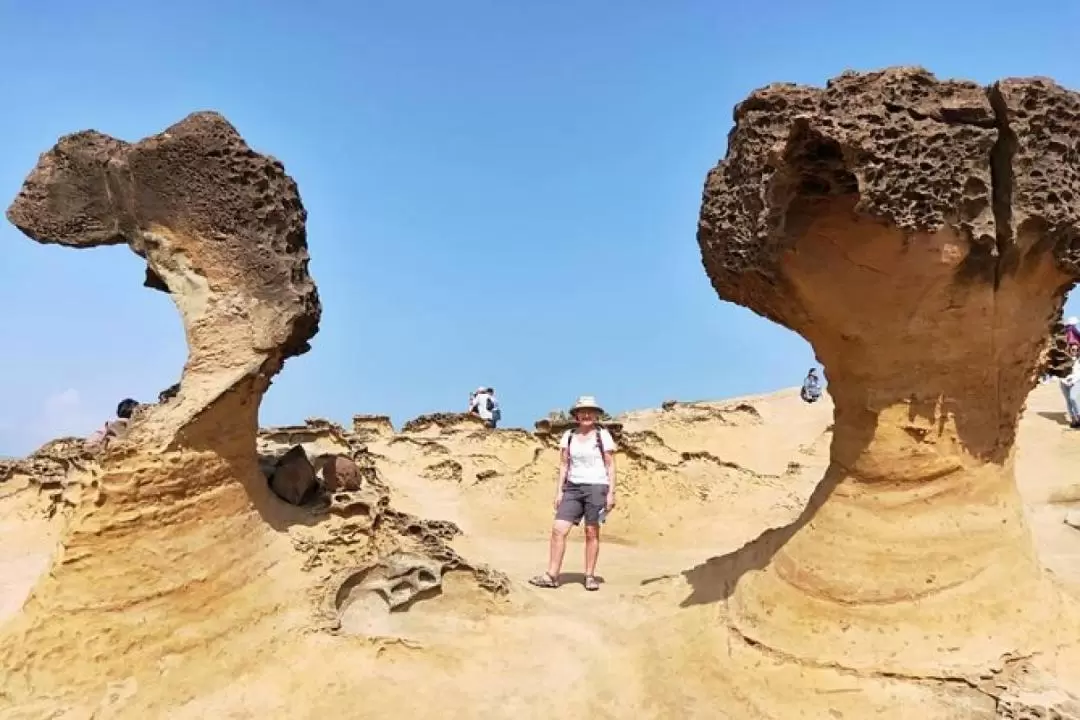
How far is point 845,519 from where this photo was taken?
165 inches

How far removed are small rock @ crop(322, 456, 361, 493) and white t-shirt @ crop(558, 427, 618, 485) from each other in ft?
4.67

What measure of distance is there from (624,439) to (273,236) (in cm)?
545

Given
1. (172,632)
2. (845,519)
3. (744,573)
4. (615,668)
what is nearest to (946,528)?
(845,519)

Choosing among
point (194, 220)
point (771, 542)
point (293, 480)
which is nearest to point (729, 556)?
point (771, 542)

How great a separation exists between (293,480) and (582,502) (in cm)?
186

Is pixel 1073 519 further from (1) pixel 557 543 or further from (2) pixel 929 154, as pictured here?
(2) pixel 929 154

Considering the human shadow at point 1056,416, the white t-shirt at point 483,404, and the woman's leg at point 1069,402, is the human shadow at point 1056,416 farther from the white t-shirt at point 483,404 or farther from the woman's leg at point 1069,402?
the white t-shirt at point 483,404

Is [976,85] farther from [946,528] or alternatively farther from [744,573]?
[744,573]

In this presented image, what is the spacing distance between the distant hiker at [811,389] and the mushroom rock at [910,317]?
41.8ft

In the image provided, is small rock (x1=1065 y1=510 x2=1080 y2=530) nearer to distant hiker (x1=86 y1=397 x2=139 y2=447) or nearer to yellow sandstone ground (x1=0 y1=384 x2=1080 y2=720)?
yellow sandstone ground (x1=0 y1=384 x2=1080 y2=720)

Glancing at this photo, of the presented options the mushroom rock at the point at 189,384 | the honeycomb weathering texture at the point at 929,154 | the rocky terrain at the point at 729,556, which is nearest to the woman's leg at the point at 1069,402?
the rocky terrain at the point at 729,556

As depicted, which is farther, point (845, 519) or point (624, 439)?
point (624, 439)

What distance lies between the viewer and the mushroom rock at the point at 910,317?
365 centimetres

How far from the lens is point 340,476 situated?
570cm
